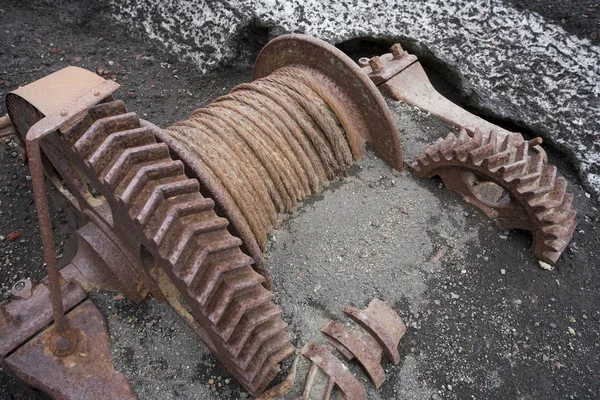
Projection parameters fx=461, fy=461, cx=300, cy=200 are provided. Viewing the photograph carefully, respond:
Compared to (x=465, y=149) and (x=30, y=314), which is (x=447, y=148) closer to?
(x=465, y=149)

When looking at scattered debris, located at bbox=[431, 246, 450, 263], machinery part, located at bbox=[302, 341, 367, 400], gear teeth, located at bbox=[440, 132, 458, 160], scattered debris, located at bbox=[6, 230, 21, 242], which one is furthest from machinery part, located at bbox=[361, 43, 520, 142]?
scattered debris, located at bbox=[6, 230, 21, 242]

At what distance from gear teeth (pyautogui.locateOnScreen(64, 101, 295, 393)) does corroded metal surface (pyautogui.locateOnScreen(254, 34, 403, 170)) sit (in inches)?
53.7

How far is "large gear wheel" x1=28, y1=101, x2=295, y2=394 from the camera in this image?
1804mm

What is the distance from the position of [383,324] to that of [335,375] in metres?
0.41

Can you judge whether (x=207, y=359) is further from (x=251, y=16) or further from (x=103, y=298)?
(x=251, y=16)

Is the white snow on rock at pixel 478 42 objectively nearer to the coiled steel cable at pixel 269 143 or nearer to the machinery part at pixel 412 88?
the machinery part at pixel 412 88

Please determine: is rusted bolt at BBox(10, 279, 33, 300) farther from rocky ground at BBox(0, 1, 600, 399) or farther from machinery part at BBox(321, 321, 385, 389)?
machinery part at BBox(321, 321, 385, 389)

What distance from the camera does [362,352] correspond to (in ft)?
7.32

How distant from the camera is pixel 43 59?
4.64 metres

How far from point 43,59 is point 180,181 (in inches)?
146

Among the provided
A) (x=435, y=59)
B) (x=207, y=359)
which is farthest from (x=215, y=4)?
(x=207, y=359)

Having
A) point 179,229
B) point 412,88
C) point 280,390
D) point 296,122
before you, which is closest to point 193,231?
point 179,229

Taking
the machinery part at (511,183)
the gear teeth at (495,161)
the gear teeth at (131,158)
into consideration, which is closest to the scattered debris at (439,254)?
the machinery part at (511,183)

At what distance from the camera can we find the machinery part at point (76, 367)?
214 cm
